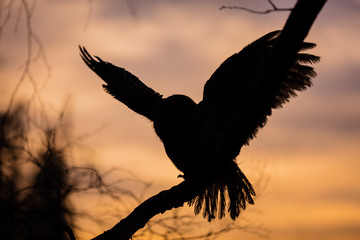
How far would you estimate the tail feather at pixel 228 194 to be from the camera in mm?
5070

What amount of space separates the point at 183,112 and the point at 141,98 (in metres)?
0.95

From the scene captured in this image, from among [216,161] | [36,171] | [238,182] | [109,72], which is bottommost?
[36,171]

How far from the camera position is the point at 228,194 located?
518 centimetres

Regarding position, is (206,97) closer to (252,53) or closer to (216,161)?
(252,53)

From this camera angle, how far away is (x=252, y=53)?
415 cm

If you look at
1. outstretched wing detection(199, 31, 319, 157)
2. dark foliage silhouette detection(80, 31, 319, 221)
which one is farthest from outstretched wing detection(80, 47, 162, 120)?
outstretched wing detection(199, 31, 319, 157)

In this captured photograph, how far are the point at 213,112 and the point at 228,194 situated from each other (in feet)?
3.96

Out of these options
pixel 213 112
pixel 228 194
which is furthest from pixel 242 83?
pixel 228 194

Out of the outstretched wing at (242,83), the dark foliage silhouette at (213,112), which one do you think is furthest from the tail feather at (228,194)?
the outstretched wing at (242,83)

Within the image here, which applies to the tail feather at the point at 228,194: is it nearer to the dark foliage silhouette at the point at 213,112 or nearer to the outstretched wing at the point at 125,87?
the dark foliage silhouette at the point at 213,112

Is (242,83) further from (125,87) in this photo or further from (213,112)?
(125,87)

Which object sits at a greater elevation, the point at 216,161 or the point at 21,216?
the point at 216,161

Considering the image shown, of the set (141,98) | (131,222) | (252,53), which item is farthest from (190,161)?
(131,222)

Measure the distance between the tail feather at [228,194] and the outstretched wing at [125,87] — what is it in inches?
44.0
